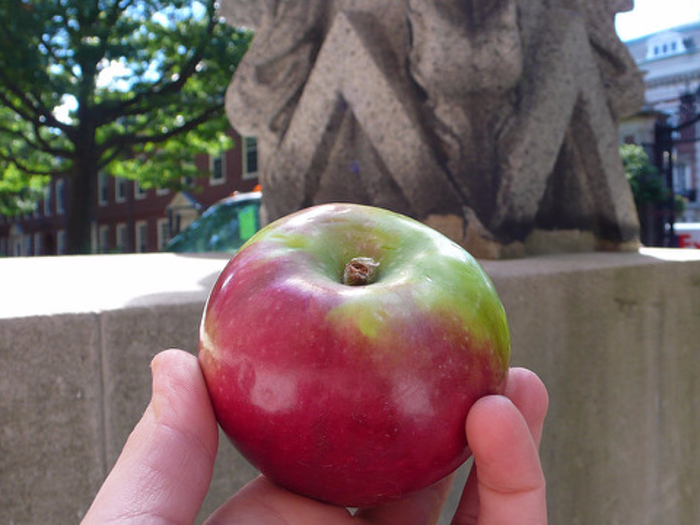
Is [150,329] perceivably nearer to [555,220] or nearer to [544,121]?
[544,121]

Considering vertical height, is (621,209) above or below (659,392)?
above

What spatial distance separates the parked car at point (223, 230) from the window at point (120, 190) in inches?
1538

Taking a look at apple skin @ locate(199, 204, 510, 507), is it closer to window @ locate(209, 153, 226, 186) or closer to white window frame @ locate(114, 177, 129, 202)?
window @ locate(209, 153, 226, 186)

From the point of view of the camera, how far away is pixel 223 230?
6961 mm

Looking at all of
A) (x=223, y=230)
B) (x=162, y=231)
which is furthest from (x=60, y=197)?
(x=223, y=230)

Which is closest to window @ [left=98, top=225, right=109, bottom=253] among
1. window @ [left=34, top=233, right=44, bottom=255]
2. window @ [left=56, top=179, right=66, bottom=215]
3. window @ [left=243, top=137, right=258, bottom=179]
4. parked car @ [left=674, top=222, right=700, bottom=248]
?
window @ [left=56, top=179, right=66, bottom=215]

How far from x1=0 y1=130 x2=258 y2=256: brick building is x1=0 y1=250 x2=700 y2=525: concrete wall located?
18811 millimetres

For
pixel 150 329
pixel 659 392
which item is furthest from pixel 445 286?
pixel 659 392

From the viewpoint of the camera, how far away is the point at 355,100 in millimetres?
3287

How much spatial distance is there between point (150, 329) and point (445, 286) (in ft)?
3.18

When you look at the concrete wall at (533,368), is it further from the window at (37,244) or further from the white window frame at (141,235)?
the window at (37,244)

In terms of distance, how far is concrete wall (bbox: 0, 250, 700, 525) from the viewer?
1.60 meters

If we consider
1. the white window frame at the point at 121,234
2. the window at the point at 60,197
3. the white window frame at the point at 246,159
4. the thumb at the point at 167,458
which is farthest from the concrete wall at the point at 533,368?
the window at the point at 60,197

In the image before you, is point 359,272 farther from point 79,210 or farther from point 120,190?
point 120,190
